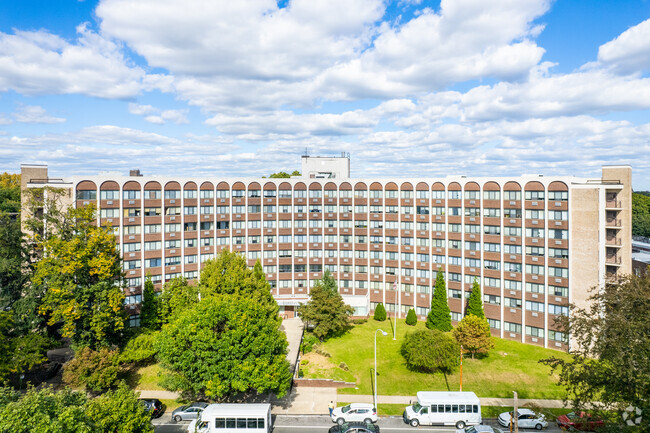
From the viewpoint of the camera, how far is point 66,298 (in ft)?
148

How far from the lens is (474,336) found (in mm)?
51125

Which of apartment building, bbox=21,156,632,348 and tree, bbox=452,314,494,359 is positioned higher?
apartment building, bbox=21,156,632,348

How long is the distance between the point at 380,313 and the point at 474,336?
19887 millimetres

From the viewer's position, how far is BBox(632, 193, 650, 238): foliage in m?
112

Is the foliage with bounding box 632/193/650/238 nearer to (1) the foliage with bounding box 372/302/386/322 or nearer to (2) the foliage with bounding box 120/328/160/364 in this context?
(1) the foliage with bounding box 372/302/386/322

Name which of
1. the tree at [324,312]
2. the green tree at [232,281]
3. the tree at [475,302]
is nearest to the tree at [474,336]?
the tree at [475,302]

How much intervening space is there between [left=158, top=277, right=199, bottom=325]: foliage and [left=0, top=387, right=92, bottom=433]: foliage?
3104 centimetres

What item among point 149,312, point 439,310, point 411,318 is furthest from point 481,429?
point 149,312

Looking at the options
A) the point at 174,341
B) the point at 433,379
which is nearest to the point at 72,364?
the point at 174,341

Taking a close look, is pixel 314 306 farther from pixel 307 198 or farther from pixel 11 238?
pixel 11 238

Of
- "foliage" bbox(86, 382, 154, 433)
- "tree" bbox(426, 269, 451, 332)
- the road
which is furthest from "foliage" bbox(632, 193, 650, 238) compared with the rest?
"foliage" bbox(86, 382, 154, 433)

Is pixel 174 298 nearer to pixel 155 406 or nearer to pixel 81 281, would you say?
pixel 81 281

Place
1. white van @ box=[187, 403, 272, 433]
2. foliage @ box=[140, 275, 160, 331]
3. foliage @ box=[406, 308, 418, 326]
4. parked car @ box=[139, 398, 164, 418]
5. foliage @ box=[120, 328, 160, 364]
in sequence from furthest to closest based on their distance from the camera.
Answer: foliage @ box=[406, 308, 418, 326] < foliage @ box=[140, 275, 160, 331] < foliage @ box=[120, 328, 160, 364] < parked car @ box=[139, 398, 164, 418] < white van @ box=[187, 403, 272, 433]

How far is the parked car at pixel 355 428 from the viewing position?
33875 mm
